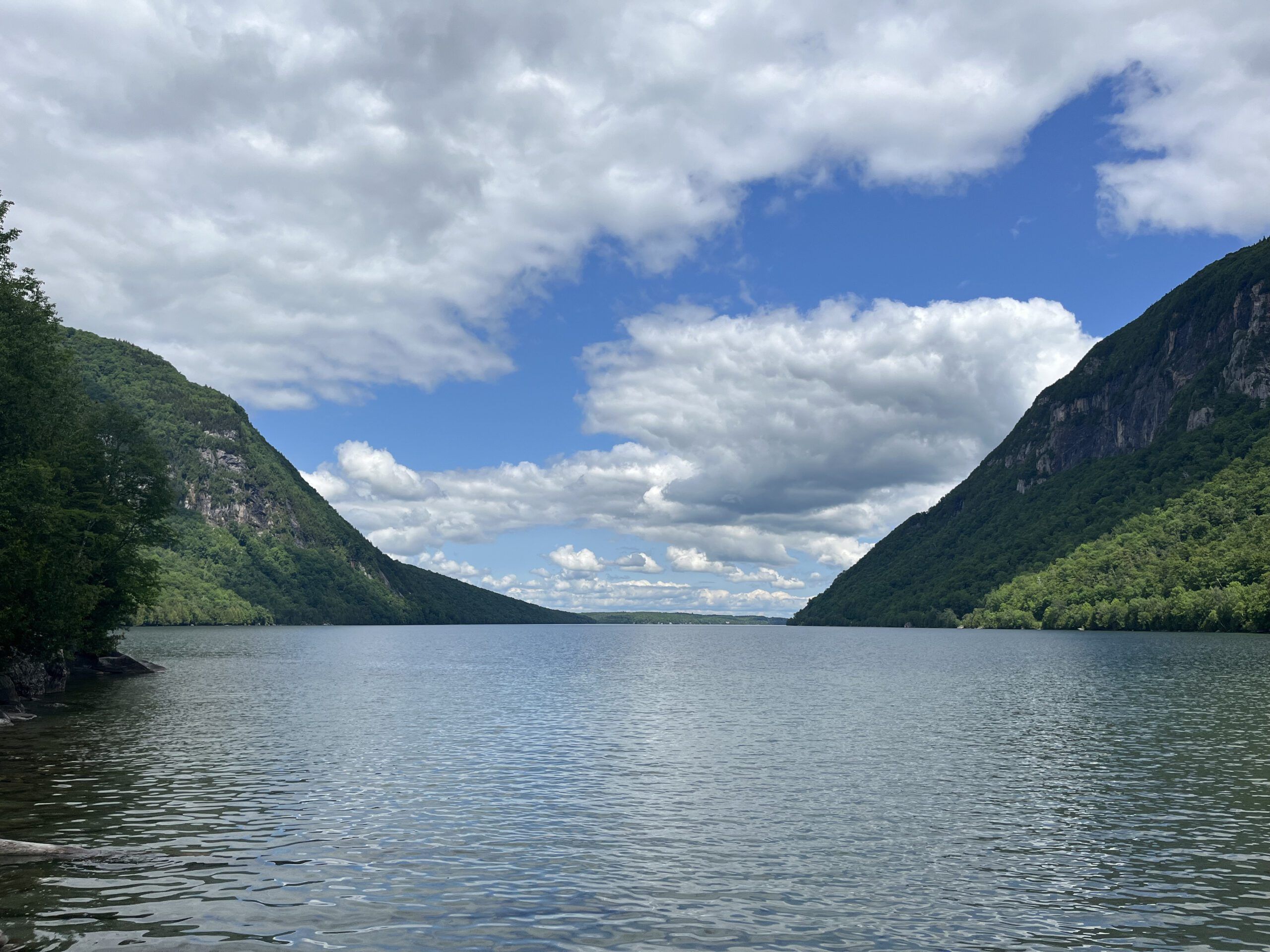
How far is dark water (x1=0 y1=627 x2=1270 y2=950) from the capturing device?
20750 mm

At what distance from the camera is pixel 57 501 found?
6206cm

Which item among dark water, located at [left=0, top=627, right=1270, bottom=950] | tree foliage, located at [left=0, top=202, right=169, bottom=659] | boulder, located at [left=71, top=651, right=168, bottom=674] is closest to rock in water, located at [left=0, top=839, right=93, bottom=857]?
dark water, located at [left=0, top=627, right=1270, bottom=950]

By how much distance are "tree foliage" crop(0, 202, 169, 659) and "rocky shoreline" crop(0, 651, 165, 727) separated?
1.38 m

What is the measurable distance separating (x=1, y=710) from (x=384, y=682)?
43958 millimetres

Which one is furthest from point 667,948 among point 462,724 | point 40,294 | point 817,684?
point 817,684

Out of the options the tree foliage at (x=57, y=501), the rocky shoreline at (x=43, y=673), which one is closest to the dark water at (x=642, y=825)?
the rocky shoreline at (x=43, y=673)

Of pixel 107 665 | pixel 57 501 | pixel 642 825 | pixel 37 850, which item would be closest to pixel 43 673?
pixel 57 501

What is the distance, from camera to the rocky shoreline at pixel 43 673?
5812cm

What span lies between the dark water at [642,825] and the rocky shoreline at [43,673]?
8.30 ft

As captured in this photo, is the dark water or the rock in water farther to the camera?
the rock in water

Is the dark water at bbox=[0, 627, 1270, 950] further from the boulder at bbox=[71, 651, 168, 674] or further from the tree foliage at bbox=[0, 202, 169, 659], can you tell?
the boulder at bbox=[71, 651, 168, 674]

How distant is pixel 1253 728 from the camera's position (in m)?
54.0

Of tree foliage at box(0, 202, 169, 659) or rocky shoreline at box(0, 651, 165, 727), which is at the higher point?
tree foliage at box(0, 202, 169, 659)

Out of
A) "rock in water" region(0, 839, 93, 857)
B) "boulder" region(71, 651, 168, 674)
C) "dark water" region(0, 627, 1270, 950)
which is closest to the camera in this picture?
"dark water" region(0, 627, 1270, 950)
